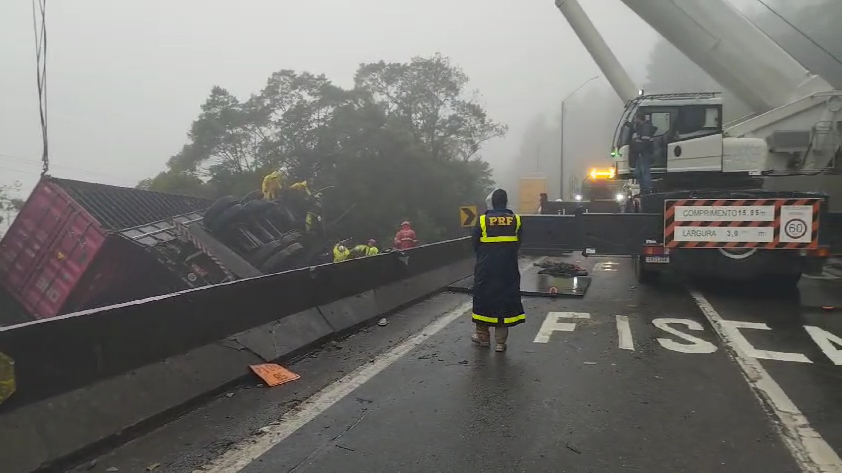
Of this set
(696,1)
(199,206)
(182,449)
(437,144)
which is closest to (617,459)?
(182,449)

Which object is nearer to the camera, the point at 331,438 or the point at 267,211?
the point at 331,438

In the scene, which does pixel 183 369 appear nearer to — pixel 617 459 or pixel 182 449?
pixel 182 449

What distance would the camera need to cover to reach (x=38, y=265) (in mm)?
14438

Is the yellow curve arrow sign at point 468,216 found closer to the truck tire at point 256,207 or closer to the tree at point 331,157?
the truck tire at point 256,207

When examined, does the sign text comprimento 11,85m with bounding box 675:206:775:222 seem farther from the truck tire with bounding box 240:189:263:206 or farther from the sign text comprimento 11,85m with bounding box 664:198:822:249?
the truck tire with bounding box 240:189:263:206

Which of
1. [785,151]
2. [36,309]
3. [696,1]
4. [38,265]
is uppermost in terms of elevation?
[696,1]

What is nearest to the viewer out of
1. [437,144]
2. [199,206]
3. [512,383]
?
[512,383]

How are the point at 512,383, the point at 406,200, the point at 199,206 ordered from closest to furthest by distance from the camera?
1. the point at 512,383
2. the point at 199,206
3. the point at 406,200

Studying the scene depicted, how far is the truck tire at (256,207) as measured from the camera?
16.4 m

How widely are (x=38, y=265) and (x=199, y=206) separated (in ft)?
17.1

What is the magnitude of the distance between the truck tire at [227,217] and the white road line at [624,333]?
1047 cm

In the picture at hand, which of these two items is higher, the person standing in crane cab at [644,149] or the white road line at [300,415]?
the person standing in crane cab at [644,149]

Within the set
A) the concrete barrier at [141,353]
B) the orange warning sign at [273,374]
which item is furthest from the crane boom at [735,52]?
the orange warning sign at [273,374]

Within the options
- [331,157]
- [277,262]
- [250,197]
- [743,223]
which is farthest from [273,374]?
Result: [331,157]
